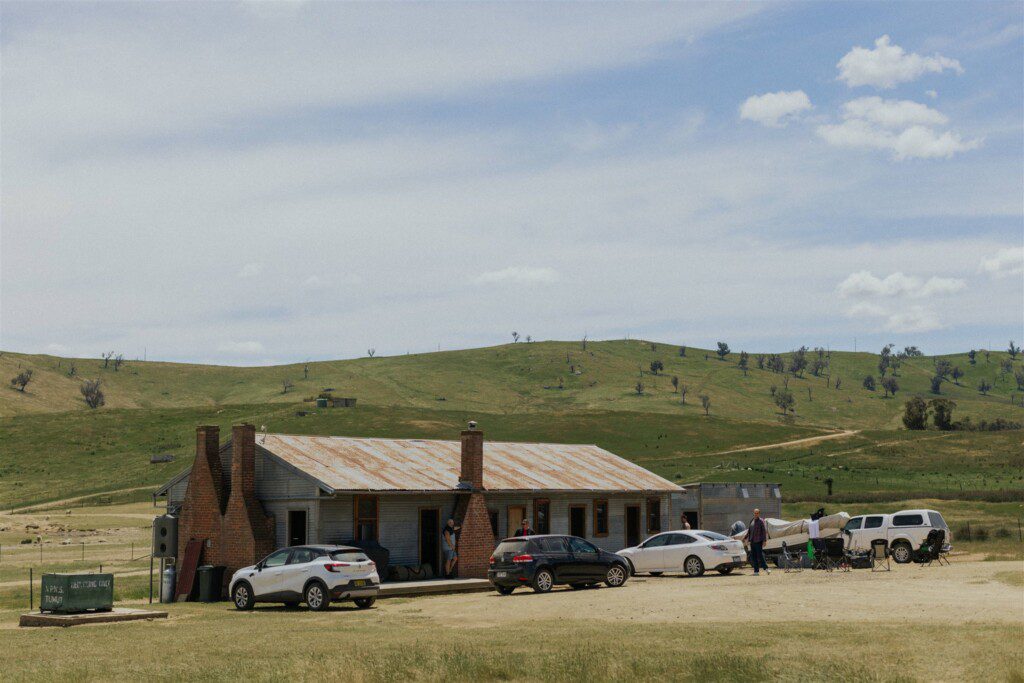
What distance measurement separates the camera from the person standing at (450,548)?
34875 millimetres

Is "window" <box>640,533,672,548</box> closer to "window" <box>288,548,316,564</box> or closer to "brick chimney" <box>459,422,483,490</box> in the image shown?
"brick chimney" <box>459,422,483,490</box>

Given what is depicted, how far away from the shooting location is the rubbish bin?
32.6m

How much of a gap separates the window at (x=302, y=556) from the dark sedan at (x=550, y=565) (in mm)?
5411

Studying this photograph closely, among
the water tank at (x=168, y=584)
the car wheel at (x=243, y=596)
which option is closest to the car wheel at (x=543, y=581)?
the car wheel at (x=243, y=596)

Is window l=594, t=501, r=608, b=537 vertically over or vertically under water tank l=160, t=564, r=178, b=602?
over

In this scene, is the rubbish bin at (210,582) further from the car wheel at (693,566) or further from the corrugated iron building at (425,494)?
the car wheel at (693,566)

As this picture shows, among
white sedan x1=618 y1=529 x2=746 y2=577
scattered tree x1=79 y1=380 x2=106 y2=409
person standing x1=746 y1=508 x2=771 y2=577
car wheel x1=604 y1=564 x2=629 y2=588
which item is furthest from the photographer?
scattered tree x1=79 y1=380 x2=106 y2=409

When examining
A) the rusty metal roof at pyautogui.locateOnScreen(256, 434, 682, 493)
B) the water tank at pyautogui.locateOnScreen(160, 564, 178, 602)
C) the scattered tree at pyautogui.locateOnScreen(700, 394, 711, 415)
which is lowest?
the water tank at pyautogui.locateOnScreen(160, 564, 178, 602)

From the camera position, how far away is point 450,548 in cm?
3491

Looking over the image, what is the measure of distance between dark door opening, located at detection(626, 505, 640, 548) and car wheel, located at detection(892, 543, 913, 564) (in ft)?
30.0

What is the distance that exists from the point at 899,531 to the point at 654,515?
9052mm

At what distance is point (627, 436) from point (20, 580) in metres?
87.7

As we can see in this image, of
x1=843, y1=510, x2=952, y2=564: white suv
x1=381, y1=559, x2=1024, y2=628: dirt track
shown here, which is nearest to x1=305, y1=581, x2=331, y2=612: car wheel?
x1=381, y1=559, x2=1024, y2=628: dirt track

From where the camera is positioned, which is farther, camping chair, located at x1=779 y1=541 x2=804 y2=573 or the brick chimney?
camping chair, located at x1=779 y1=541 x2=804 y2=573
